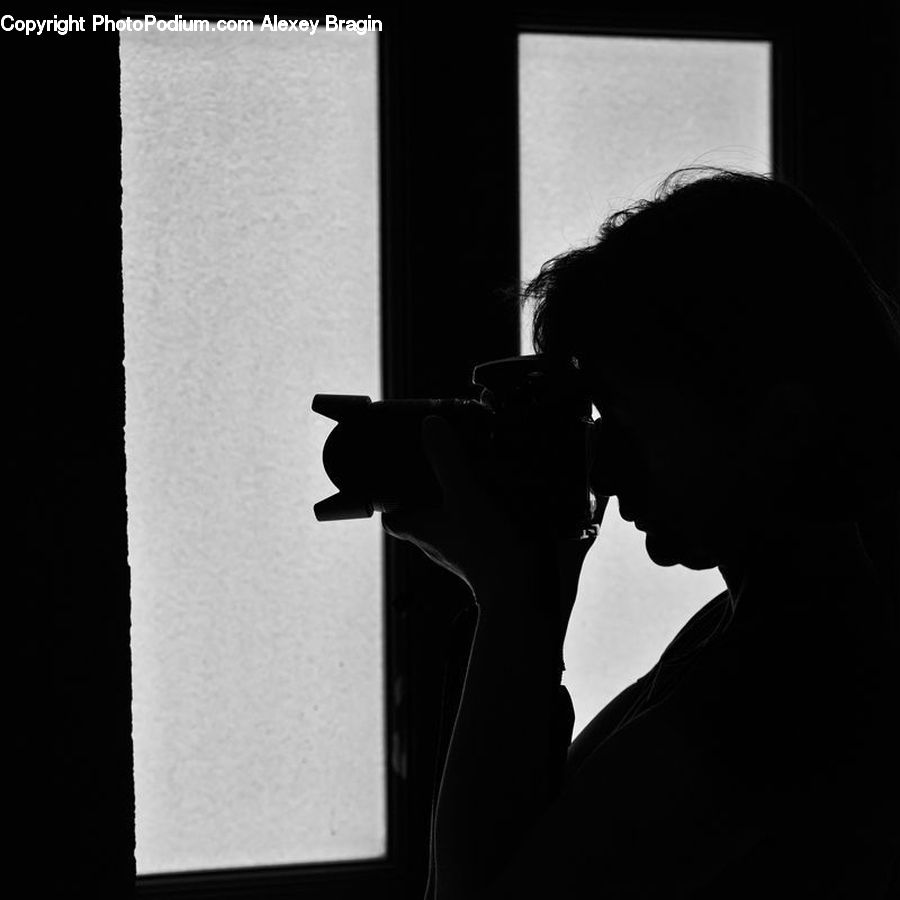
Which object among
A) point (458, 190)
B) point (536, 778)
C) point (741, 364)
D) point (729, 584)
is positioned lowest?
point (536, 778)

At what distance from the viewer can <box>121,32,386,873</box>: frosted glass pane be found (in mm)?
1175

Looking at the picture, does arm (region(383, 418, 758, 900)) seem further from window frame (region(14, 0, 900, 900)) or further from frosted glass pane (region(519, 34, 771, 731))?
frosted glass pane (region(519, 34, 771, 731))

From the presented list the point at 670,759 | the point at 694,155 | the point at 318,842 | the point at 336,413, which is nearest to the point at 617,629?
the point at 318,842

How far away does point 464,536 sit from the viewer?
59 centimetres

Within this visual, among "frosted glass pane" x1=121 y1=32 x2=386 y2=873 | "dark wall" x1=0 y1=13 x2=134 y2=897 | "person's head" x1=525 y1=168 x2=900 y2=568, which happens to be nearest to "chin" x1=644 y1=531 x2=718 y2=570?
"person's head" x1=525 y1=168 x2=900 y2=568

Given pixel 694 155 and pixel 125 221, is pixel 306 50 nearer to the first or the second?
pixel 125 221

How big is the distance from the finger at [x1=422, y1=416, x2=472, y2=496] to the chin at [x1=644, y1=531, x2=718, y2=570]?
4.8 inches

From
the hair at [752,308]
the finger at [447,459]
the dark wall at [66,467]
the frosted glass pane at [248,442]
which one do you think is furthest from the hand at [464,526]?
the frosted glass pane at [248,442]

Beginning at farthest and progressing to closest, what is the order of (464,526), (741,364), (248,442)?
(248,442) < (464,526) < (741,364)

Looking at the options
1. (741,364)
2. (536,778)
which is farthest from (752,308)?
(536,778)

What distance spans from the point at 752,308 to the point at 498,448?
0.18 meters

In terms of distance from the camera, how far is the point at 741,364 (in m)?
0.49

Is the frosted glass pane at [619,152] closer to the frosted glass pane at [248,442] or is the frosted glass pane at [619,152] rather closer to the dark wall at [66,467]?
the frosted glass pane at [248,442]

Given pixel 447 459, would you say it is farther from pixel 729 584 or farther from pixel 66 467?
pixel 66 467
